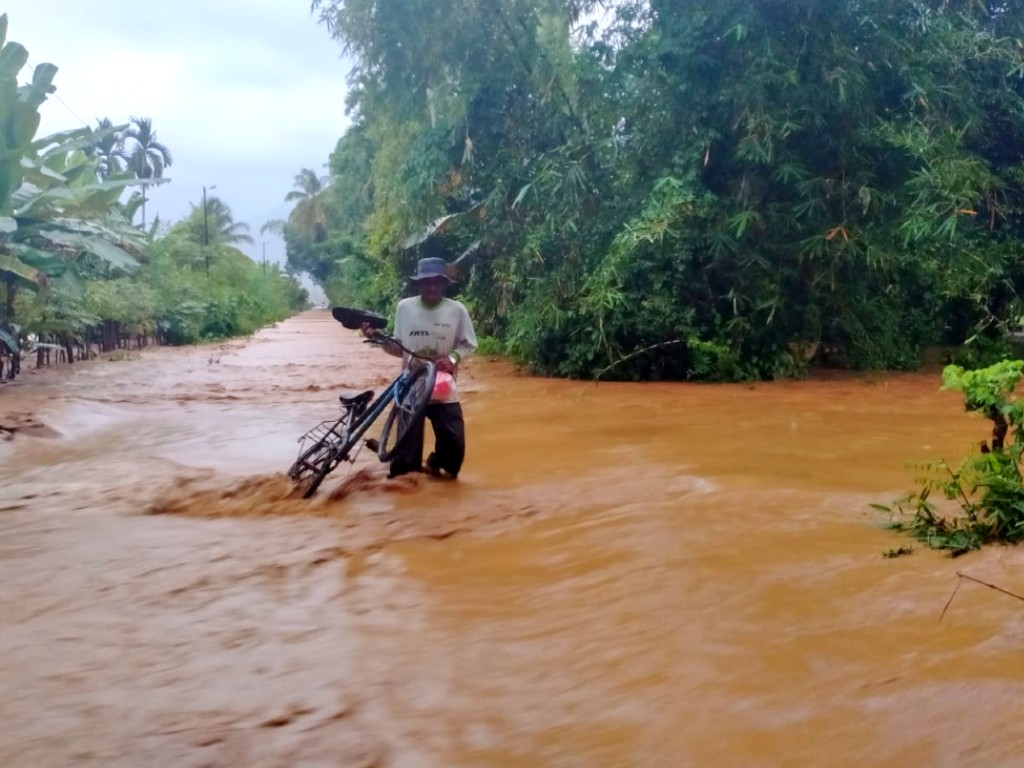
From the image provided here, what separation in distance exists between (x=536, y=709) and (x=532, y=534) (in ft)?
8.46

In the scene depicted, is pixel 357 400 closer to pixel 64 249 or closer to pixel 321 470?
pixel 321 470

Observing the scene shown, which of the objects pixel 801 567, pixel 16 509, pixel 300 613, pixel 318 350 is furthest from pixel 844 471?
pixel 318 350

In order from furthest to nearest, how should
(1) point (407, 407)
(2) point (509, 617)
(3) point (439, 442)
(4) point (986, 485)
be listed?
(3) point (439, 442)
(1) point (407, 407)
(4) point (986, 485)
(2) point (509, 617)

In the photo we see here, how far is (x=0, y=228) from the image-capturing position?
13406mm

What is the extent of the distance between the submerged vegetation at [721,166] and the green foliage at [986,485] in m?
8.36

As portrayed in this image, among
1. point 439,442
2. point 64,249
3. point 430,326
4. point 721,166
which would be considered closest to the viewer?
point 430,326

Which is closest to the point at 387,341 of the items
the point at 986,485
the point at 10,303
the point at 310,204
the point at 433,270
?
the point at 433,270

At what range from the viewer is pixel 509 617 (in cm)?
443

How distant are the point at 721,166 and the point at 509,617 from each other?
12042mm

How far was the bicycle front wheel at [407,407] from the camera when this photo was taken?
275 inches

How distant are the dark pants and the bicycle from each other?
0.07 metres

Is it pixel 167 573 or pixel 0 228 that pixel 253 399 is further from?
pixel 167 573

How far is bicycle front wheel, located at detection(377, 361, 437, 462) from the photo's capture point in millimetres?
6980

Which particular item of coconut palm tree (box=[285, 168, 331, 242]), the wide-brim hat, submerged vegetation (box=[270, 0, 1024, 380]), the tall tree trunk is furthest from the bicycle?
coconut palm tree (box=[285, 168, 331, 242])
